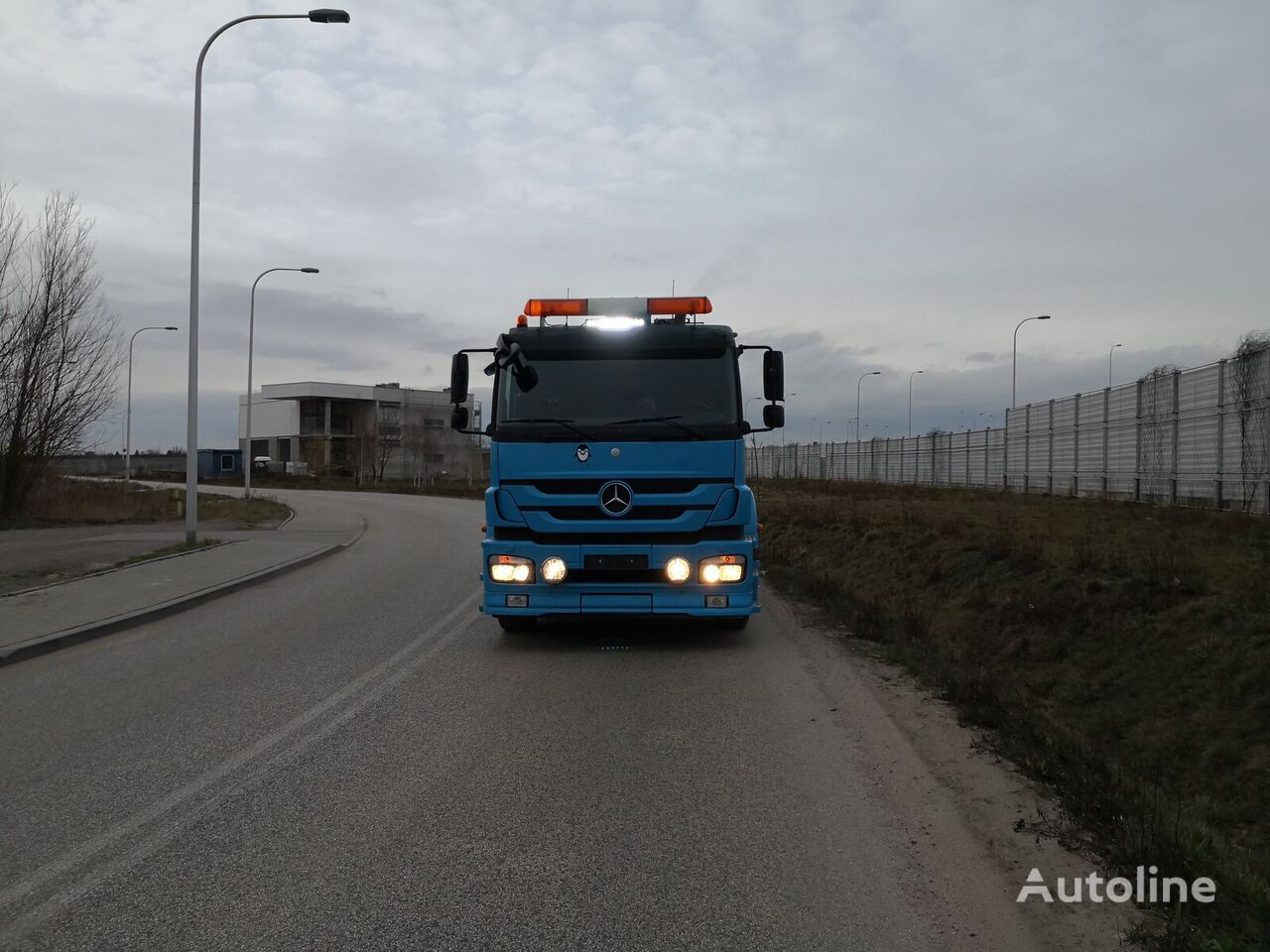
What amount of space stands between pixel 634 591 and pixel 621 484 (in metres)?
0.98

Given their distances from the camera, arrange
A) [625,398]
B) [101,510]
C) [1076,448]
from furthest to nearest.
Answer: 1. [101,510]
2. [1076,448]
3. [625,398]

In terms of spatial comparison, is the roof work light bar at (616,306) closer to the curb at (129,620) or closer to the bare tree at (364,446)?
the curb at (129,620)

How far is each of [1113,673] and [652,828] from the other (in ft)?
21.6

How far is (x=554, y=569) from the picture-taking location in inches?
344

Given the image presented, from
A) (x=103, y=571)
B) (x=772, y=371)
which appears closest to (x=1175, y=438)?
(x=772, y=371)

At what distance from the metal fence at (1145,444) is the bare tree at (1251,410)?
2 centimetres

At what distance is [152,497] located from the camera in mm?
39344

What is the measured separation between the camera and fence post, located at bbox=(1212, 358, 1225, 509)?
1988 centimetres

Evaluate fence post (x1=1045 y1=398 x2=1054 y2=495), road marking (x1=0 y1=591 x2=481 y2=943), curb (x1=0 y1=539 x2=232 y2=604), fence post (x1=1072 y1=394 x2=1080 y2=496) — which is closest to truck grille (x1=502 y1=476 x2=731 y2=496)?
road marking (x1=0 y1=591 x2=481 y2=943)

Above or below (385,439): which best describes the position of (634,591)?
below

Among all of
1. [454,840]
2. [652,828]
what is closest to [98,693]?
[454,840]

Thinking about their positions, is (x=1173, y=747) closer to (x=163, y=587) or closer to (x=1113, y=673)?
(x=1113, y=673)

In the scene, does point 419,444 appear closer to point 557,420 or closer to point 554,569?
point 557,420
